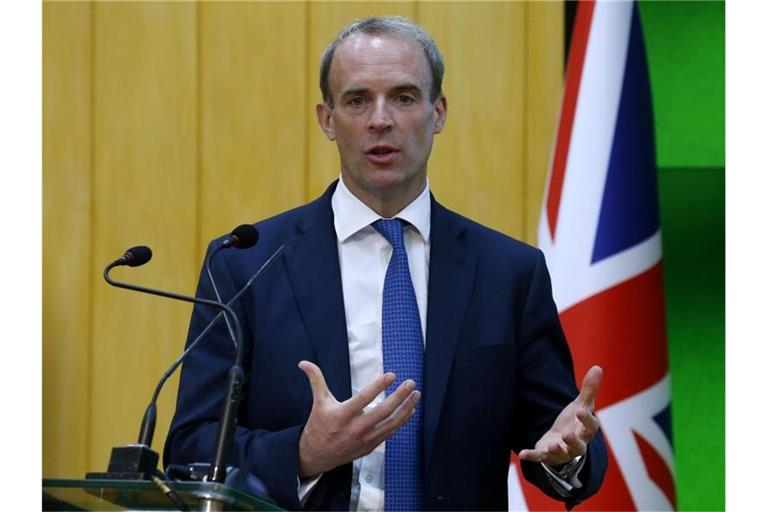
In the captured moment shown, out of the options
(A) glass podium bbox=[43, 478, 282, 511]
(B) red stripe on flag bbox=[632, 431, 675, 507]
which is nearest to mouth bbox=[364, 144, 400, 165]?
(A) glass podium bbox=[43, 478, 282, 511]

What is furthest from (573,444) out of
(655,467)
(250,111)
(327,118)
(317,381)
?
(250,111)

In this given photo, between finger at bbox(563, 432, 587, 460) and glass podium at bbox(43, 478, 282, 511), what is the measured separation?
56 centimetres

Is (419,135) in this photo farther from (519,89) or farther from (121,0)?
(121,0)

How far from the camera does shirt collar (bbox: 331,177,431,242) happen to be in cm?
222

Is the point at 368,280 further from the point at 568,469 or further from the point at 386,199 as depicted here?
the point at 568,469

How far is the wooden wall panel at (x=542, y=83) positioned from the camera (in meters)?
3.25

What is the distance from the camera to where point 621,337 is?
285 cm

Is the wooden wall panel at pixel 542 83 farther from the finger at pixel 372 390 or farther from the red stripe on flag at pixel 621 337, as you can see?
the finger at pixel 372 390

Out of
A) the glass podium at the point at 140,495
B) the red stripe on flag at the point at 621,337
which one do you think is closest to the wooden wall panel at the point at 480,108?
the red stripe on flag at the point at 621,337

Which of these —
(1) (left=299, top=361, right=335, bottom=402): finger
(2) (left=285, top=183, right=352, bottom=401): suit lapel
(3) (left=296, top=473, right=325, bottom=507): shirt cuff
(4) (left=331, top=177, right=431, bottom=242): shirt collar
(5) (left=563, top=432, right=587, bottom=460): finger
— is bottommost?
(3) (left=296, top=473, right=325, bottom=507): shirt cuff

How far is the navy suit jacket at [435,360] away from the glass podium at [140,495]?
1.37 feet

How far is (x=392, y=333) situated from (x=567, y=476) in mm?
335

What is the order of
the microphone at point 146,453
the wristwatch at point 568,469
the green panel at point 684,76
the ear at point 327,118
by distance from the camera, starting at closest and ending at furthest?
the microphone at point 146,453
the wristwatch at point 568,469
the ear at point 327,118
the green panel at point 684,76

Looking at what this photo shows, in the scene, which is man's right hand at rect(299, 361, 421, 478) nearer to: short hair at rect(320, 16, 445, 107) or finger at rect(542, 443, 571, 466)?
finger at rect(542, 443, 571, 466)
